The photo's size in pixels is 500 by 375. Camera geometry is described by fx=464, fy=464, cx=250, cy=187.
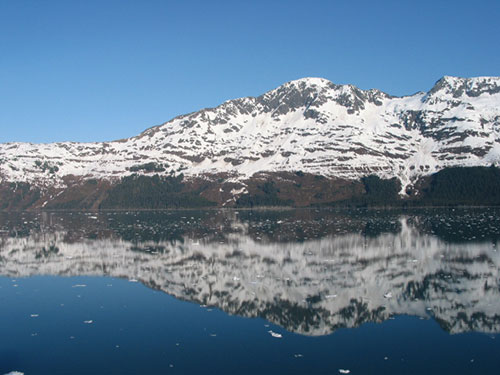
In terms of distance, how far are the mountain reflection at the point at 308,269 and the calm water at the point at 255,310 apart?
0.55ft

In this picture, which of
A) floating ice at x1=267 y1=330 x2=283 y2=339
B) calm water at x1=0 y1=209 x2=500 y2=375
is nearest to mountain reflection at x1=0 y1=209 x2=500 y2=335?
calm water at x1=0 y1=209 x2=500 y2=375

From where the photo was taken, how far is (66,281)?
43938 millimetres

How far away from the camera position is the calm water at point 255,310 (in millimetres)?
23406

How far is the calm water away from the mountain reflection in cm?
17

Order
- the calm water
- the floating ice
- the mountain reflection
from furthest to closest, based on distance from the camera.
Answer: the mountain reflection < the floating ice < the calm water

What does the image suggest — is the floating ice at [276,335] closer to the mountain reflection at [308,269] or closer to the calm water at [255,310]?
the calm water at [255,310]

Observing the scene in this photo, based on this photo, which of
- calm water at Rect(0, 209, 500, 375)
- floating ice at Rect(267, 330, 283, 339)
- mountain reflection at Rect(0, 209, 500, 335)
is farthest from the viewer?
mountain reflection at Rect(0, 209, 500, 335)

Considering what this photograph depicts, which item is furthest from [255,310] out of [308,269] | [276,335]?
[308,269]

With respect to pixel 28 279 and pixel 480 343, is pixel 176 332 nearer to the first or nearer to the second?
pixel 480 343

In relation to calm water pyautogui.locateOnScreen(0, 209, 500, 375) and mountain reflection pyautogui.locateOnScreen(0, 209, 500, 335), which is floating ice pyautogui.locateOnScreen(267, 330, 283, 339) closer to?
calm water pyautogui.locateOnScreen(0, 209, 500, 375)

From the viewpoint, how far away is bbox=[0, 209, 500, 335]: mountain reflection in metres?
31.8

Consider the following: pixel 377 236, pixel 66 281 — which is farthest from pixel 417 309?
pixel 377 236

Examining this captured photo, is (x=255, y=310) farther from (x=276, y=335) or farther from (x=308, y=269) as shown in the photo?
(x=308, y=269)

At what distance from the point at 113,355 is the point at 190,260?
28.0 m
